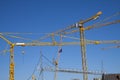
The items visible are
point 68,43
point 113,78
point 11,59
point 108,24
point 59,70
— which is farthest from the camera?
point 59,70

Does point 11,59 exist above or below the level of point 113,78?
above

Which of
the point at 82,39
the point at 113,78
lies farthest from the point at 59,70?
the point at 113,78

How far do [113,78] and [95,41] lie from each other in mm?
35782

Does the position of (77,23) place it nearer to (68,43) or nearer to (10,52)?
(68,43)

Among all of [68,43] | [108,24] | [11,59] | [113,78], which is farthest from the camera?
[68,43]

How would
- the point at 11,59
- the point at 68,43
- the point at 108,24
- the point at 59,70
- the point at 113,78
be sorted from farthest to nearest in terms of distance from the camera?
the point at 59,70
the point at 68,43
the point at 108,24
the point at 11,59
the point at 113,78

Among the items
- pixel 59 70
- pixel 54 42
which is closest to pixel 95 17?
pixel 54 42

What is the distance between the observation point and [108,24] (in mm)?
111875

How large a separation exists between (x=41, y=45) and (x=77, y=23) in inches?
758

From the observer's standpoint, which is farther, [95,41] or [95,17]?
[95,41]

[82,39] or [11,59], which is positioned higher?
[82,39]

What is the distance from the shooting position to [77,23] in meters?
110

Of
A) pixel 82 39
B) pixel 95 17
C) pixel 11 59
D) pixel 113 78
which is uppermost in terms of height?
pixel 95 17

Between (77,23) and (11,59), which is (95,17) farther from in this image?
(11,59)
